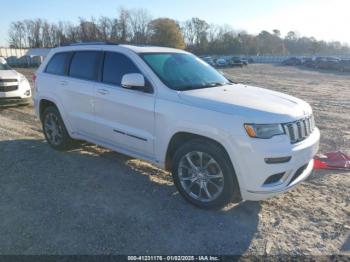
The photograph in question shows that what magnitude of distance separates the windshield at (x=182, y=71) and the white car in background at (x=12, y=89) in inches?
302

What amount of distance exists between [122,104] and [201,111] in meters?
1.37

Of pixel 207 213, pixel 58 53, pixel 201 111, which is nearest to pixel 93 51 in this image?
pixel 58 53

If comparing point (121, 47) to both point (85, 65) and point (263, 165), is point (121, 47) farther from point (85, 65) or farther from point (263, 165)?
point (263, 165)

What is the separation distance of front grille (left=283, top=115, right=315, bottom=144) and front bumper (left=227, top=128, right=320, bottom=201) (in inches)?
2.9

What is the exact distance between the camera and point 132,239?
3662 millimetres

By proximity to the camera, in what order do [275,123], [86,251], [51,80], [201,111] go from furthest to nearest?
1. [51,80]
2. [201,111]
3. [275,123]
4. [86,251]

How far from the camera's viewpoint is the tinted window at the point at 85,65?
5.55 meters

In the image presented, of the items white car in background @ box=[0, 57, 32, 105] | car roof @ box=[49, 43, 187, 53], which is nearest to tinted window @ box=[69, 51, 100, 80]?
car roof @ box=[49, 43, 187, 53]

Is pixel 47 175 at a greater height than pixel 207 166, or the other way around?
pixel 207 166

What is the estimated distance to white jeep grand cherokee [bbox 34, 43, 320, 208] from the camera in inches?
151

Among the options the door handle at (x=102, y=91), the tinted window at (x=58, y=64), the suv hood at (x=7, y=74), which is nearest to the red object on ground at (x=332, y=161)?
the door handle at (x=102, y=91)

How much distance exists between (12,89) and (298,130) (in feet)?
32.3

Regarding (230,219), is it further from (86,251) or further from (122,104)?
(122,104)

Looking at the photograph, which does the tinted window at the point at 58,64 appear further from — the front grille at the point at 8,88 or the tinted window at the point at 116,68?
the front grille at the point at 8,88
